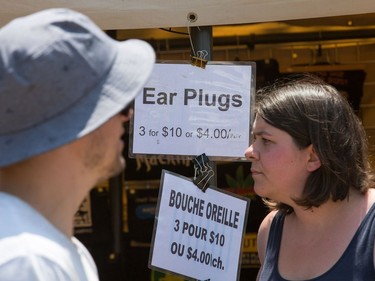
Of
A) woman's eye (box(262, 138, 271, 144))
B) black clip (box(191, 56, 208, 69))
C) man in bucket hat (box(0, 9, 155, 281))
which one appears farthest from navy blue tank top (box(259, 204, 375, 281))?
man in bucket hat (box(0, 9, 155, 281))

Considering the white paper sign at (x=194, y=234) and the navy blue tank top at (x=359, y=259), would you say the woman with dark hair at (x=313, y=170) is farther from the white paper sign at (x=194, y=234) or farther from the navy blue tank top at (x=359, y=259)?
the white paper sign at (x=194, y=234)

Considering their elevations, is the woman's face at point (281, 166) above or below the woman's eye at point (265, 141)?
below

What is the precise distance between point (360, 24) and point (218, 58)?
867 millimetres

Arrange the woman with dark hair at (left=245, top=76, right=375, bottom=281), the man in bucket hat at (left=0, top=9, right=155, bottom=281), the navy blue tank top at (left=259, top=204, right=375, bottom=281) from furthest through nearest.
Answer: the woman with dark hair at (left=245, top=76, right=375, bottom=281)
the navy blue tank top at (left=259, top=204, right=375, bottom=281)
the man in bucket hat at (left=0, top=9, right=155, bottom=281)

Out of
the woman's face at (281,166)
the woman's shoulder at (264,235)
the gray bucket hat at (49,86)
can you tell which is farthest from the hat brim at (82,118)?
the woman's shoulder at (264,235)

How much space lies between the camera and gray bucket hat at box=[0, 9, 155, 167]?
1.17m

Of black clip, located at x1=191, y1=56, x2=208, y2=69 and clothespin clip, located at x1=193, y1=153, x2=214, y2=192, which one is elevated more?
black clip, located at x1=191, y1=56, x2=208, y2=69

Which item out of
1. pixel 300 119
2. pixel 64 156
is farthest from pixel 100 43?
pixel 300 119

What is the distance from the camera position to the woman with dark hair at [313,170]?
7.17ft

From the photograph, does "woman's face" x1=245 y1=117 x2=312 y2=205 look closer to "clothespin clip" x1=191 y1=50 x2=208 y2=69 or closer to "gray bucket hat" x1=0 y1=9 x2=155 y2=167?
"clothespin clip" x1=191 y1=50 x2=208 y2=69

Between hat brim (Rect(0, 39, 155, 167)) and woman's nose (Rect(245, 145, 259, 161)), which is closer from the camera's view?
hat brim (Rect(0, 39, 155, 167))

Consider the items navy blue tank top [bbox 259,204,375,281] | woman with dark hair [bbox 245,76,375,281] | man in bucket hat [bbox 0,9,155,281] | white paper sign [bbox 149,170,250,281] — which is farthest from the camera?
white paper sign [bbox 149,170,250,281]

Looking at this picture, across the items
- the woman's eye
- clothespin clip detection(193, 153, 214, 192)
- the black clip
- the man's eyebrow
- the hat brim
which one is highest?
the hat brim

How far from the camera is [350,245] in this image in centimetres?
212
